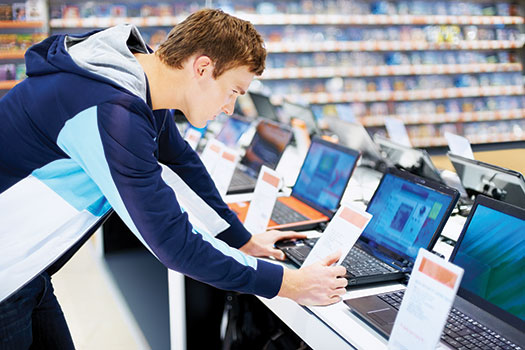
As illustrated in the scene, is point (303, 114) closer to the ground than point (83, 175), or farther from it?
closer to the ground

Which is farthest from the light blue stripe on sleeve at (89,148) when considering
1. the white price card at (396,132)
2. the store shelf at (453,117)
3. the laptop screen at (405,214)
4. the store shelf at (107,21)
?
the store shelf at (453,117)

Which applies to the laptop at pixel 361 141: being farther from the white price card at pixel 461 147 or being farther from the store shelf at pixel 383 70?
the store shelf at pixel 383 70

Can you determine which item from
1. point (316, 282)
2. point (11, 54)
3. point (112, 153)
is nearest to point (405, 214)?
point (316, 282)

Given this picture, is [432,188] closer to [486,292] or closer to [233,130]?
[486,292]

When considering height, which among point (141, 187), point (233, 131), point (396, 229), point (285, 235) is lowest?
point (233, 131)

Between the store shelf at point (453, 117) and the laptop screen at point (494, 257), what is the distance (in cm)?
585

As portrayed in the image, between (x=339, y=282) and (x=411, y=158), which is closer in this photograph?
(x=339, y=282)

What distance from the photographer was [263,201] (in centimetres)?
184

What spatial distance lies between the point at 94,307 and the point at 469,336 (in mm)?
2434

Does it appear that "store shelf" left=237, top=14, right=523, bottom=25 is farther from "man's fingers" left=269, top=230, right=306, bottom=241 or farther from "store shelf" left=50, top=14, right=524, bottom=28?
"man's fingers" left=269, top=230, right=306, bottom=241

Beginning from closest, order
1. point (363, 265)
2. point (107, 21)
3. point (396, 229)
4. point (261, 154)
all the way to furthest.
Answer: point (363, 265) < point (396, 229) < point (261, 154) < point (107, 21)

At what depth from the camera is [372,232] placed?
5.85ft

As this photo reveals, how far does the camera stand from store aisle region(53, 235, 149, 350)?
278 cm

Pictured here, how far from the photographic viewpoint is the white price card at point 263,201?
5.87ft
